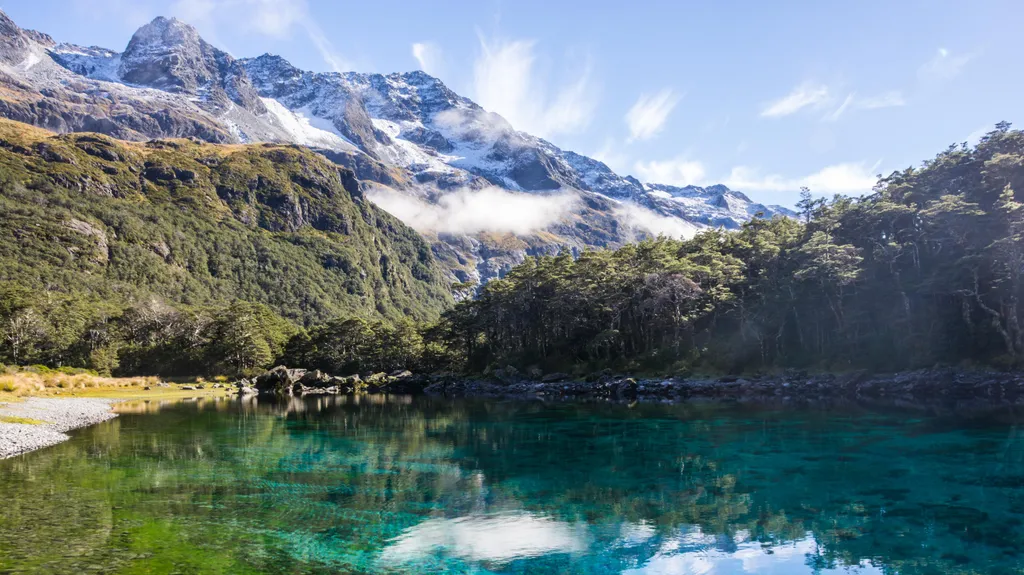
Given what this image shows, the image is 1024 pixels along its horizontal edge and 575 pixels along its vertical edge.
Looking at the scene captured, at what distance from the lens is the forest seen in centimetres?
5794

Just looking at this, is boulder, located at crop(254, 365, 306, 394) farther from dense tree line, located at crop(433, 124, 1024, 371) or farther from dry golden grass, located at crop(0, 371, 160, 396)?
dense tree line, located at crop(433, 124, 1024, 371)

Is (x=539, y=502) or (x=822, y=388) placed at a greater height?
(x=822, y=388)

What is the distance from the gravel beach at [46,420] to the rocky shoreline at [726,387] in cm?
3700

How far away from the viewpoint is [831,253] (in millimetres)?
64562

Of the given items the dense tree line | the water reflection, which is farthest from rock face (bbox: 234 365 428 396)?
the water reflection

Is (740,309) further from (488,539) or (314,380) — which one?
(314,380)

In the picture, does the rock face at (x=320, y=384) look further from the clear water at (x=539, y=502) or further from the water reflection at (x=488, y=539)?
the water reflection at (x=488, y=539)

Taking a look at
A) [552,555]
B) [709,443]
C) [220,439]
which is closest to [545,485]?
[552,555]

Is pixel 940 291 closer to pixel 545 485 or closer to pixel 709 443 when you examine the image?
pixel 709 443

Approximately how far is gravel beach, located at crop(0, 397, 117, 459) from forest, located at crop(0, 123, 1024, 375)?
5777 centimetres

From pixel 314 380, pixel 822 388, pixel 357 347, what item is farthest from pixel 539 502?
pixel 357 347

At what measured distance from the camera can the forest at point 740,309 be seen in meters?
57.9

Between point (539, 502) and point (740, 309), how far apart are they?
62.5 meters

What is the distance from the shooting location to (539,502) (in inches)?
789
